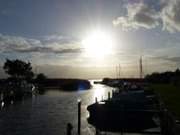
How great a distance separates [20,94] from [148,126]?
81413mm

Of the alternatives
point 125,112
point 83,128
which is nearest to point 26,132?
point 83,128

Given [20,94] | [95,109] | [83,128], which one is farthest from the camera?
[20,94]

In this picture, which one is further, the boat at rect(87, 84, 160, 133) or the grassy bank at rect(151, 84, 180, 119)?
the boat at rect(87, 84, 160, 133)

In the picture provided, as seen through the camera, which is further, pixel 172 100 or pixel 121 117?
pixel 172 100

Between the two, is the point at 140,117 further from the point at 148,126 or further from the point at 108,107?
the point at 108,107

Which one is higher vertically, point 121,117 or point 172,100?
point 172,100

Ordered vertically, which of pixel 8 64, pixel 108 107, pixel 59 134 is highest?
pixel 8 64

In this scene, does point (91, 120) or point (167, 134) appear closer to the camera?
point (167, 134)

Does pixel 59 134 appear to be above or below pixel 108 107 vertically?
below

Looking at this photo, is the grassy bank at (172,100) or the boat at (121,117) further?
the boat at (121,117)

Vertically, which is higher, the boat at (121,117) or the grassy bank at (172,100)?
the grassy bank at (172,100)

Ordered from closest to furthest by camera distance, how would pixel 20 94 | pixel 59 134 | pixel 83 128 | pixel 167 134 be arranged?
pixel 167 134 → pixel 59 134 → pixel 83 128 → pixel 20 94

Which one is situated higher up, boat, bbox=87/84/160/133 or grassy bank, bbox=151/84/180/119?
grassy bank, bbox=151/84/180/119

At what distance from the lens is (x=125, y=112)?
1736 inches
